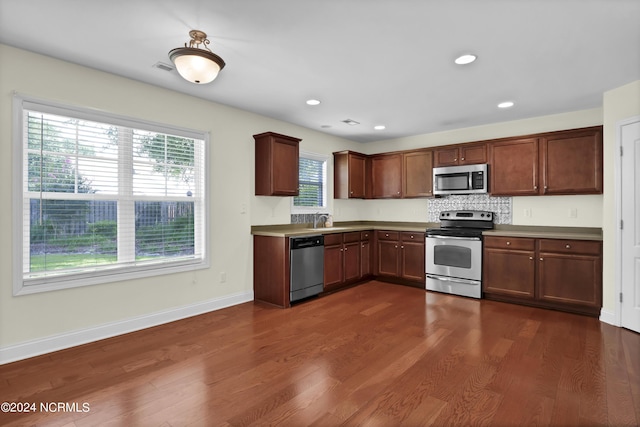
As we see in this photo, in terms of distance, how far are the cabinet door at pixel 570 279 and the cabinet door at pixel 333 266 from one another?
255 cm

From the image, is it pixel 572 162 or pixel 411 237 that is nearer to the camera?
pixel 572 162

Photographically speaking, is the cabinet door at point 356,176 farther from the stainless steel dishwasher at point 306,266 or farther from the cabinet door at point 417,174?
the stainless steel dishwasher at point 306,266

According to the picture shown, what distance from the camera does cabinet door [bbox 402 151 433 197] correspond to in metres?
5.36

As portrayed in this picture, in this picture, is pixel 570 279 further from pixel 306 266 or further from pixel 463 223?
pixel 306 266

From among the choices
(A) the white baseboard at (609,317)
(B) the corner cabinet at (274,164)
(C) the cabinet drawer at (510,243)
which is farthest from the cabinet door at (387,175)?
(A) the white baseboard at (609,317)

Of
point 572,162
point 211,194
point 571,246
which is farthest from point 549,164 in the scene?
point 211,194

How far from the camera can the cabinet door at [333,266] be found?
476cm

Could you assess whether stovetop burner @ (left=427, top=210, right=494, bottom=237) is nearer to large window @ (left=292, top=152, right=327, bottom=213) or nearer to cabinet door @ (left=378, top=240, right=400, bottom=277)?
cabinet door @ (left=378, top=240, right=400, bottom=277)

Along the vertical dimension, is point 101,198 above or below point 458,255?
above

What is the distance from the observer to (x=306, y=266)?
4.41 m

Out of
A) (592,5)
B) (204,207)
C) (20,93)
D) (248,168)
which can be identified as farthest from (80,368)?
(592,5)

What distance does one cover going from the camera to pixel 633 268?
338 centimetres

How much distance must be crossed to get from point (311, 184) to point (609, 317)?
4.07 m

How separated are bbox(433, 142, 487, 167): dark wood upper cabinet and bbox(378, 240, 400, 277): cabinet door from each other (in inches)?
57.3
